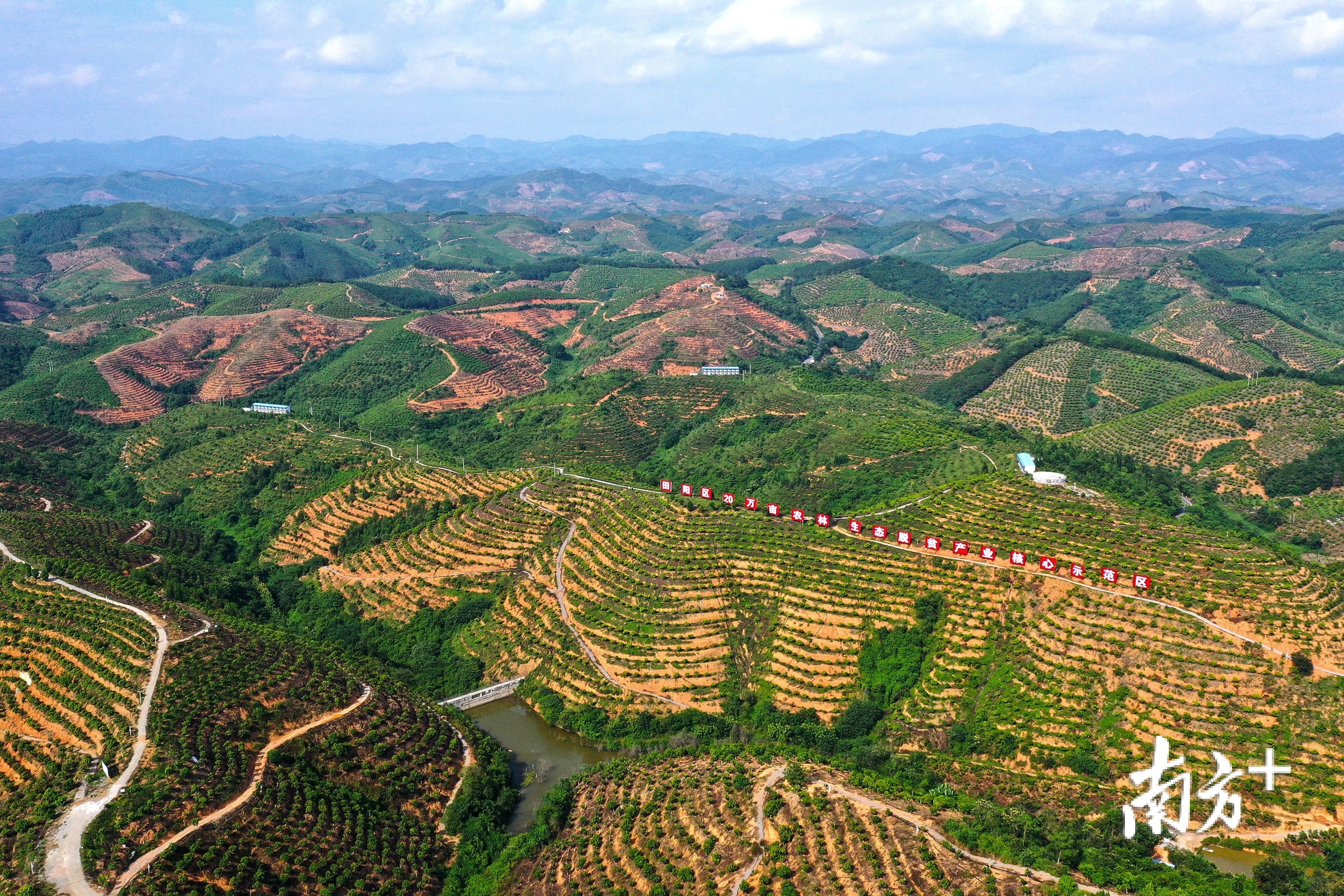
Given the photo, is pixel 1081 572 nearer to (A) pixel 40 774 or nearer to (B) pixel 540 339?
(A) pixel 40 774

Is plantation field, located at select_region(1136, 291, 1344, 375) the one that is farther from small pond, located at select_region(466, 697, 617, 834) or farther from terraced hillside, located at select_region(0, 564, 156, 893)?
terraced hillside, located at select_region(0, 564, 156, 893)

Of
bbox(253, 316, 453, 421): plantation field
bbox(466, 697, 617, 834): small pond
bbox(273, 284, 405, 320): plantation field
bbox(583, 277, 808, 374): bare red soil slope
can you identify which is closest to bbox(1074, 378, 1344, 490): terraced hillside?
bbox(583, 277, 808, 374): bare red soil slope

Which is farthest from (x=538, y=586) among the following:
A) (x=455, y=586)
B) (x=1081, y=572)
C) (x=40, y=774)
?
(x=1081, y=572)

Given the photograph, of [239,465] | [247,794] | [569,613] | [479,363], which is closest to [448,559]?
[569,613]

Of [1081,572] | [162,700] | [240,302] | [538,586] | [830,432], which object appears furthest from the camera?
[240,302]

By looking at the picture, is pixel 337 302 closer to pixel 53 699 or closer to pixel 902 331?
pixel 902 331

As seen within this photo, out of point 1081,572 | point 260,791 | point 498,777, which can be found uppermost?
point 1081,572
